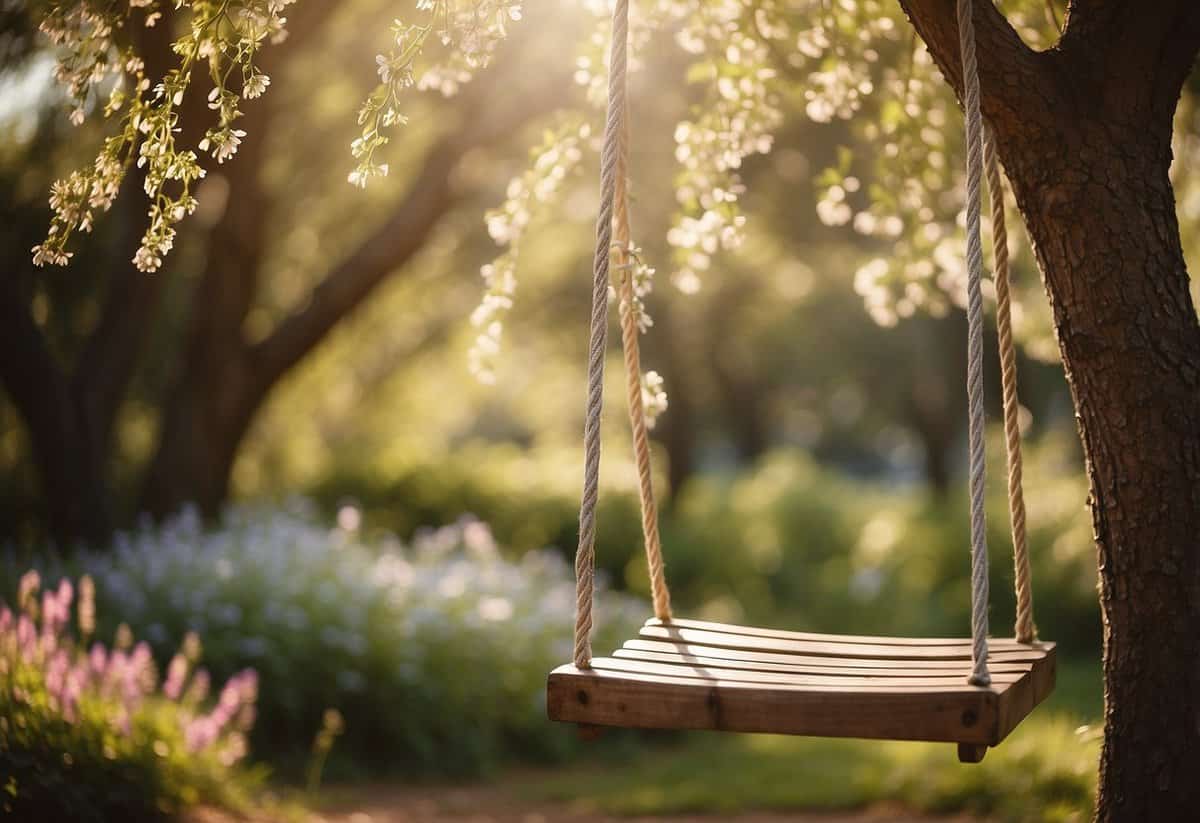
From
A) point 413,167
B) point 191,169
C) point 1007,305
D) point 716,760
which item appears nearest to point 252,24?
point 191,169

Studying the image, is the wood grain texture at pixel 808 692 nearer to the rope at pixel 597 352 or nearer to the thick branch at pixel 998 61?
the rope at pixel 597 352

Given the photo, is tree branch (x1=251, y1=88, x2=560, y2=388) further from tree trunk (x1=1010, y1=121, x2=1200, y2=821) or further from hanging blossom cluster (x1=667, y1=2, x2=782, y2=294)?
tree trunk (x1=1010, y1=121, x2=1200, y2=821)

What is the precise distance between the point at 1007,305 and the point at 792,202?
9013 millimetres

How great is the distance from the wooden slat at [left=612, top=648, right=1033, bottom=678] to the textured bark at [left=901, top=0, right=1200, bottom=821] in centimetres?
29

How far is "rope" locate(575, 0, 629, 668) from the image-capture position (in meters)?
2.52

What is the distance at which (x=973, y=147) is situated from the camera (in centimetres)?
250

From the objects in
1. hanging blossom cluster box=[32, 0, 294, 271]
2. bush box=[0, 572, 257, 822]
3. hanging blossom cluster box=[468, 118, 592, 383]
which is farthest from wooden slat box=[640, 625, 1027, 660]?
bush box=[0, 572, 257, 822]

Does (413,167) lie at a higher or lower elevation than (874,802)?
higher

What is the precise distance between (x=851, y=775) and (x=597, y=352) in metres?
4.32

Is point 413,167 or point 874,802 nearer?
point 874,802

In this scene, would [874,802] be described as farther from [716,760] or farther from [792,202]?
[792,202]

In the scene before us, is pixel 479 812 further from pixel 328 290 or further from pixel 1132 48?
pixel 1132 48

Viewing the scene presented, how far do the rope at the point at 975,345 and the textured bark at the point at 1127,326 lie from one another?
0.57 ft

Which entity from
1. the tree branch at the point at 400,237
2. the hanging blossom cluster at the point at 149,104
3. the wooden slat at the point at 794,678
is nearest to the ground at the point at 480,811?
the wooden slat at the point at 794,678
